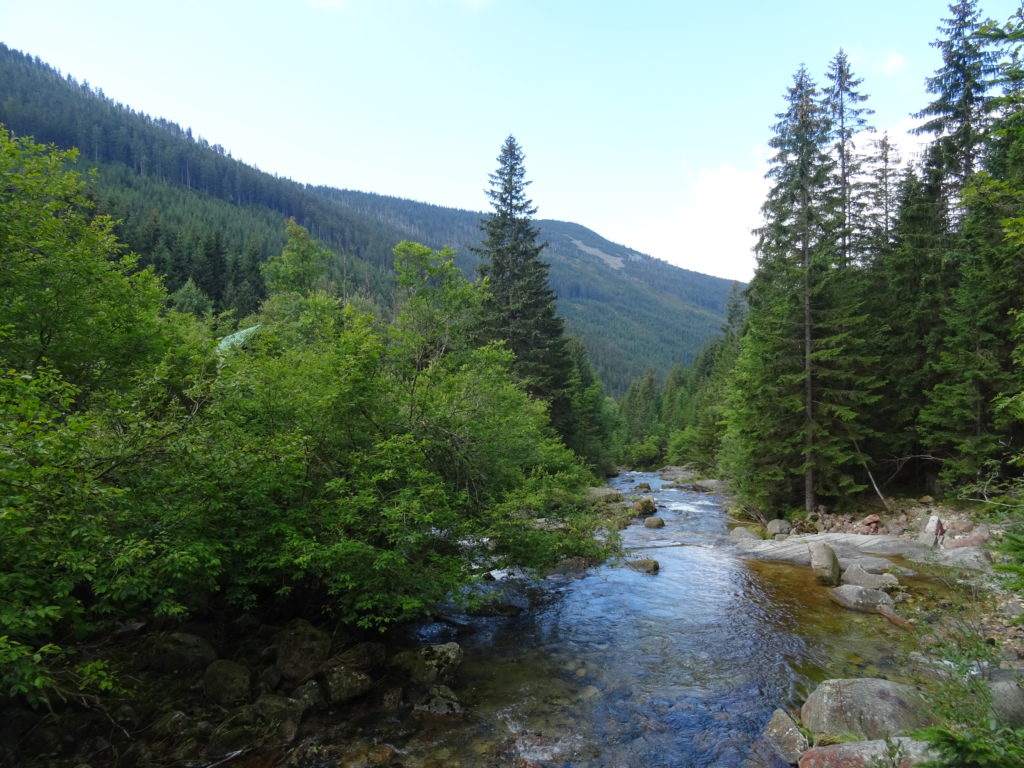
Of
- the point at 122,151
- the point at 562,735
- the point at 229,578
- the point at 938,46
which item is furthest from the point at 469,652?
the point at 122,151

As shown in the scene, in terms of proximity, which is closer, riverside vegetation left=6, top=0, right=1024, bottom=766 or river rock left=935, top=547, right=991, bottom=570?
riverside vegetation left=6, top=0, right=1024, bottom=766

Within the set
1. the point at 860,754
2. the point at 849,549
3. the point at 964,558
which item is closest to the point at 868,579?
the point at 964,558

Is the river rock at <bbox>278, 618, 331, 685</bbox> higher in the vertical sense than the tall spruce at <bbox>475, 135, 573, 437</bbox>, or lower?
lower

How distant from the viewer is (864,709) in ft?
21.9

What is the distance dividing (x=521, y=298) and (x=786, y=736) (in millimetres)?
23317

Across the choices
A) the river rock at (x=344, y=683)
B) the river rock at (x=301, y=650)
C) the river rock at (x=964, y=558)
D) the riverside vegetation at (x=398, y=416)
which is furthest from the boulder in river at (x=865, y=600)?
the river rock at (x=301, y=650)

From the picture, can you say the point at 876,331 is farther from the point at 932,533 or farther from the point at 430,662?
the point at 430,662

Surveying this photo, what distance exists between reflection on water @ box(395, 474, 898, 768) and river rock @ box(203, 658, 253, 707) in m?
2.66

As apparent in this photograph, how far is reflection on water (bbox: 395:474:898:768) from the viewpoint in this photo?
700 cm

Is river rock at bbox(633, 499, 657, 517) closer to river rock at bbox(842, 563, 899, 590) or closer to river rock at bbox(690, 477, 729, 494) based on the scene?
river rock at bbox(690, 477, 729, 494)

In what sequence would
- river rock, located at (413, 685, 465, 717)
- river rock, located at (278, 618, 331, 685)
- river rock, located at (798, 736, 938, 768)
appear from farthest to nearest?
river rock, located at (278, 618, 331, 685) → river rock, located at (413, 685, 465, 717) → river rock, located at (798, 736, 938, 768)

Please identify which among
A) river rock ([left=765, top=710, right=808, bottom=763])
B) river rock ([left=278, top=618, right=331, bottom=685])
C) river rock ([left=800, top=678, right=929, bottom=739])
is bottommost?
river rock ([left=278, top=618, right=331, bottom=685])

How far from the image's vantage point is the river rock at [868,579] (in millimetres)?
12555

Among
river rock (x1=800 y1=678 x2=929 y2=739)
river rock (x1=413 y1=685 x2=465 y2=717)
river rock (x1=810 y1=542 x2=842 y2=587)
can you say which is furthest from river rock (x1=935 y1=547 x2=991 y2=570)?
river rock (x1=413 y1=685 x2=465 y2=717)
